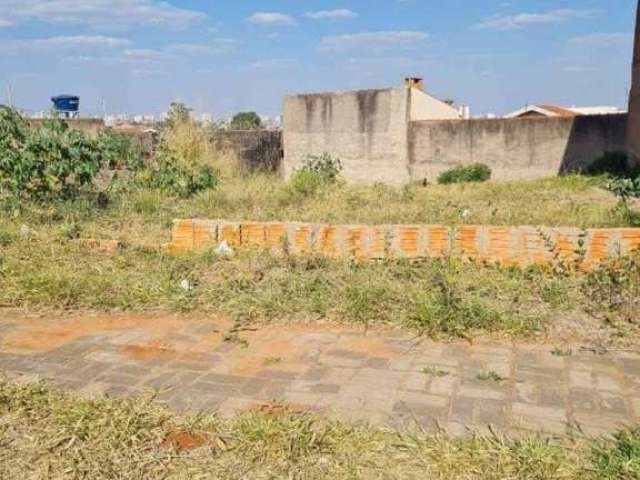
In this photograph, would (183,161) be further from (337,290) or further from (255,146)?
(337,290)

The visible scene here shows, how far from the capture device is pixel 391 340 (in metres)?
3.53

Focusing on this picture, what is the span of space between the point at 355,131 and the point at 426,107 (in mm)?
2627

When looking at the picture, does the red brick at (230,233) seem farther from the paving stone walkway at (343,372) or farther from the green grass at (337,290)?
the paving stone walkway at (343,372)

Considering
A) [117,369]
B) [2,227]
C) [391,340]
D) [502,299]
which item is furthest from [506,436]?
[2,227]

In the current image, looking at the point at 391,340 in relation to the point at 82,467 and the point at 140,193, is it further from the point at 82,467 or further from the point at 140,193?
the point at 140,193

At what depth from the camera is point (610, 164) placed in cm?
1224

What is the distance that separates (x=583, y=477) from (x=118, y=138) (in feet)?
24.9

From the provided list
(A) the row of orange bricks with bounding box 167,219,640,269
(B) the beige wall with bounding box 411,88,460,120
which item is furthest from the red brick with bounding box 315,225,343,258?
(B) the beige wall with bounding box 411,88,460,120

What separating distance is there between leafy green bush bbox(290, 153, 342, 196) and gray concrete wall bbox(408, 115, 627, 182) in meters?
2.02

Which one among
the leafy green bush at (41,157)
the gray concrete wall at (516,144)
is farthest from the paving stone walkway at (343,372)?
the gray concrete wall at (516,144)

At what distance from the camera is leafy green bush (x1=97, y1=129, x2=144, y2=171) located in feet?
25.6

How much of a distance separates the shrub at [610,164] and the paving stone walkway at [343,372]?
32.7ft

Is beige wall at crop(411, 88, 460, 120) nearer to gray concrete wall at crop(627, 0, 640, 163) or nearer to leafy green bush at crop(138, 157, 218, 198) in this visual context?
gray concrete wall at crop(627, 0, 640, 163)

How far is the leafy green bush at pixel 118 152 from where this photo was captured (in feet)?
25.6
